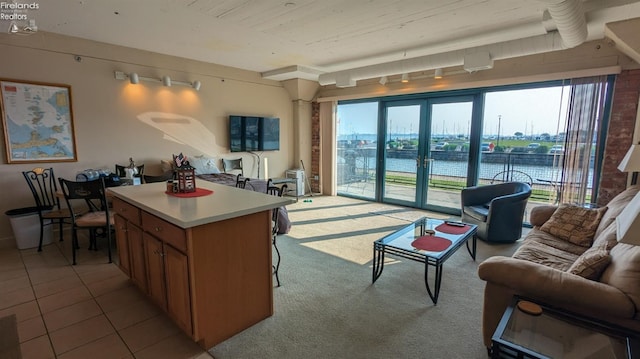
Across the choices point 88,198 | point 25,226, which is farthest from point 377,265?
point 25,226

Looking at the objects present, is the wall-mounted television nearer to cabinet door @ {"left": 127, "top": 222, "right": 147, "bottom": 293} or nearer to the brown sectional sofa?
cabinet door @ {"left": 127, "top": 222, "right": 147, "bottom": 293}

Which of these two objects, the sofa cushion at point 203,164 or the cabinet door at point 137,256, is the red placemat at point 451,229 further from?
the sofa cushion at point 203,164

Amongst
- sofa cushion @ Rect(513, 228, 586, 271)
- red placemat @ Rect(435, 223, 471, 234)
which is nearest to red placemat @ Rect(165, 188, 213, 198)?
red placemat @ Rect(435, 223, 471, 234)

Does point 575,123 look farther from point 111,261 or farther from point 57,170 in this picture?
point 57,170

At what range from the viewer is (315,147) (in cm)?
750

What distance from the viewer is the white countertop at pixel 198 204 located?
6.30ft

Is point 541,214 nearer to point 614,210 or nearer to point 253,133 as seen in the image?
point 614,210

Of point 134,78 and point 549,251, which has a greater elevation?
point 134,78

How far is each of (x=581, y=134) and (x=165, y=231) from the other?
5.16m

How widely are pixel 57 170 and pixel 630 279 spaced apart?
5933 mm

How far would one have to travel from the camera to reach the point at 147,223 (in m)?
2.31

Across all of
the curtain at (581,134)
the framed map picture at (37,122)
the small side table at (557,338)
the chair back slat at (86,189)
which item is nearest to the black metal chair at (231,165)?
the framed map picture at (37,122)

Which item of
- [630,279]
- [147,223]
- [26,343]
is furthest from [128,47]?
[630,279]

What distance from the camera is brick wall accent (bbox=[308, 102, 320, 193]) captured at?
24.3ft
